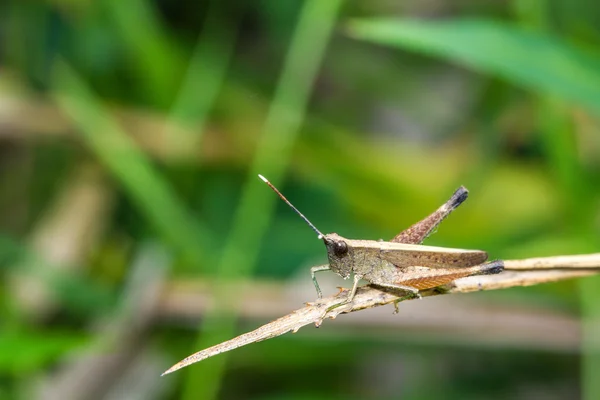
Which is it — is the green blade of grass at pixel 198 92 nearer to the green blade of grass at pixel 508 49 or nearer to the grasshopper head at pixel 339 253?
the green blade of grass at pixel 508 49

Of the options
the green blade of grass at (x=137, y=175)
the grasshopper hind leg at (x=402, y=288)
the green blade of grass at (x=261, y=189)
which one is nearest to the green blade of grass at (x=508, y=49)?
the green blade of grass at (x=261, y=189)

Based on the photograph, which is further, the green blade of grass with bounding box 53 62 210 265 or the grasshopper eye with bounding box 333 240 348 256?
the green blade of grass with bounding box 53 62 210 265

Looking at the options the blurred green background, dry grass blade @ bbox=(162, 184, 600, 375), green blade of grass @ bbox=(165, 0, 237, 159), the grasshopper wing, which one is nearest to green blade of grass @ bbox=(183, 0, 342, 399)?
the blurred green background

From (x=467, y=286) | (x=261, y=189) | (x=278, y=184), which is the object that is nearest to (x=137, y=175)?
(x=261, y=189)

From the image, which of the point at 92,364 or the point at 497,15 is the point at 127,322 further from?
the point at 497,15

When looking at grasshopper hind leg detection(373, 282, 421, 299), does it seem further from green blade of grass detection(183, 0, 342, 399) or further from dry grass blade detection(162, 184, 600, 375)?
green blade of grass detection(183, 0, 342, 399)

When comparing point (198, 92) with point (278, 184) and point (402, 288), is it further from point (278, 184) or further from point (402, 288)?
point (402, 288)
